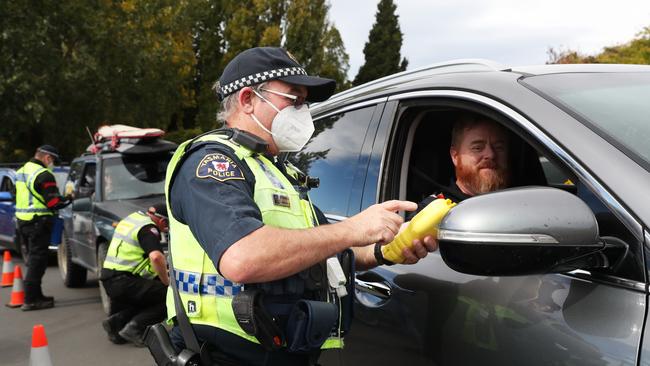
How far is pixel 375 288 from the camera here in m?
2.27

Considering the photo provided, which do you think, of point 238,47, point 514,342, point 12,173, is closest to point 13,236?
point 12,173

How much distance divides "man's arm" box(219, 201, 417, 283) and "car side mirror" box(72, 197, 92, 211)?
6698 millimetres

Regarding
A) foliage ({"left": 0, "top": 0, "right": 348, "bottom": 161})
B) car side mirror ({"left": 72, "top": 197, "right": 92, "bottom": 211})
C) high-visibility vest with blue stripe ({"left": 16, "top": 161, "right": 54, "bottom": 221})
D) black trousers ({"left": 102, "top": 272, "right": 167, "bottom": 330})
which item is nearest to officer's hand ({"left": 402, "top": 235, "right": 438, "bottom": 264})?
black trousers ({"left": 102, "top": 272, "right": 167, "bottom": 330})

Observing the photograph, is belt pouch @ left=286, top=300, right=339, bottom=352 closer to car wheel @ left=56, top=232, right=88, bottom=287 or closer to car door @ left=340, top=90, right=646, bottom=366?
car door @ left=340, top=90, right=646, bottom=366

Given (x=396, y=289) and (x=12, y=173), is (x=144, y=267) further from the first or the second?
(x=12, y=173)

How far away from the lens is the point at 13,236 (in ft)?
35.3

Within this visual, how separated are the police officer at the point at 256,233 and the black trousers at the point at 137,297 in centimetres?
372

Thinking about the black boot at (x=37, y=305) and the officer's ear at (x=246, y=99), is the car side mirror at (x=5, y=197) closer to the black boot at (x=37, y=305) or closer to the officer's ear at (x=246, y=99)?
the black boot at (x=37, y=305)

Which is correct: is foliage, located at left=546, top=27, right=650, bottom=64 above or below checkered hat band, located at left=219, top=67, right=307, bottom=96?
above

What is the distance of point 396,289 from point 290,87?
31.0 inches

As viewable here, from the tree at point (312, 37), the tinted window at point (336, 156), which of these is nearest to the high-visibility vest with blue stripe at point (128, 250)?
the tinted window at point (336, 156)

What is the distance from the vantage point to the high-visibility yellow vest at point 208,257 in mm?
1807

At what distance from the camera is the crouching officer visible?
17.8ft

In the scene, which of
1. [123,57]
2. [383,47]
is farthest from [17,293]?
[383,47]
